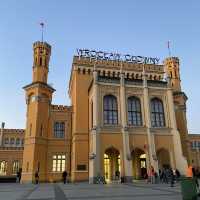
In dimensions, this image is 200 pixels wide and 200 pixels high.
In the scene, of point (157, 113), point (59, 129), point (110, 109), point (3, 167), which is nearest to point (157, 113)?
point (157, 113)

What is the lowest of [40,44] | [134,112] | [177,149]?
[177,149]

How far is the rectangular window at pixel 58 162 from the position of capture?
128 ft

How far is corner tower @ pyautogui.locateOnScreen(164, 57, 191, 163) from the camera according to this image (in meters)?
45.2

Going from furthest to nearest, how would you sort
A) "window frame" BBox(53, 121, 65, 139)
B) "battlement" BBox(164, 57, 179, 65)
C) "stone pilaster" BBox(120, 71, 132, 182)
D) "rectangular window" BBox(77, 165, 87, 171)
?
"battlement" BBox(164, 57, 179, 65) < "window frame" BBox(53, 121, 65, 139) < "rectangular window" BBox(77, 165, 87, 171) < "stone pilaster" BBox(120, 71, 132, 182)

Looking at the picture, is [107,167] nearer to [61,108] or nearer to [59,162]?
[59,162]

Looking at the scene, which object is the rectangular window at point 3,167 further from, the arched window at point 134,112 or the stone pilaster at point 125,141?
the arched window at point 134,112

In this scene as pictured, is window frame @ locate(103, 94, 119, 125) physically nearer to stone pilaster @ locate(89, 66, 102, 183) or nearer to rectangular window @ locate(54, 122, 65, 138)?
stone pilaster @ locate(89, 66, 102, 183)

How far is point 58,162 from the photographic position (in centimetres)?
3934

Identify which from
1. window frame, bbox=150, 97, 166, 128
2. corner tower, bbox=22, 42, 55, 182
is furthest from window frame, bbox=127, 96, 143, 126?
corner tower, bbox=22, 42, 55, 182

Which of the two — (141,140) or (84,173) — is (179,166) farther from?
(84,173)

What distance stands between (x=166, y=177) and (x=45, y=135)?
64.3ft

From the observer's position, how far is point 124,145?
108 feet

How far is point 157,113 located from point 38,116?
60.6ft

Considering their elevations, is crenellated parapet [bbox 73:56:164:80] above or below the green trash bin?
above
